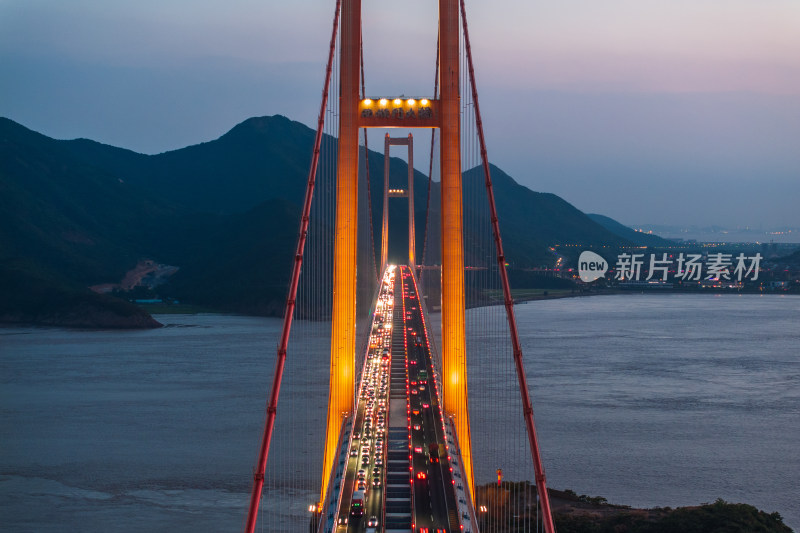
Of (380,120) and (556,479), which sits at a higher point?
(380,120)

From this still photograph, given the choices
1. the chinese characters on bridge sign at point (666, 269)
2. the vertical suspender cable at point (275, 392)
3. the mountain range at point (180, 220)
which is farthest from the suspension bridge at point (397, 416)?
the chinese characters on bridge sign at point (666, 269)

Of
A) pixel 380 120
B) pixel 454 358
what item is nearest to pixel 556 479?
pixel 454 358

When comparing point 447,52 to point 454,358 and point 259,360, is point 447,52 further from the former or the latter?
point 259,360

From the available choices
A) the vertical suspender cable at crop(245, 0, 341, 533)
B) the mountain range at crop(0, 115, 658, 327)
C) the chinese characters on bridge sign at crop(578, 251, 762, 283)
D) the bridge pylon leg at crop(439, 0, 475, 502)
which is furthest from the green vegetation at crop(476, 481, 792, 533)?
the chinese characters on bridge sign at crop(578, 251, 762, 283)

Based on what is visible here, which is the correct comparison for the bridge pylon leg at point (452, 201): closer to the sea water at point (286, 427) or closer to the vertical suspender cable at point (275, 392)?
the vertical suspender cable at point (275, 392)

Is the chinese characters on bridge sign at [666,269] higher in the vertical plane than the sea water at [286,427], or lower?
higher

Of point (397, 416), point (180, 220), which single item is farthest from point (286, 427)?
point (180, 220)

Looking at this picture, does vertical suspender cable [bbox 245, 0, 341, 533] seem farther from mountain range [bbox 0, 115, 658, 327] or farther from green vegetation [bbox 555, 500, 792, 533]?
mountain range [bbox 0, 115, 658, 327]
